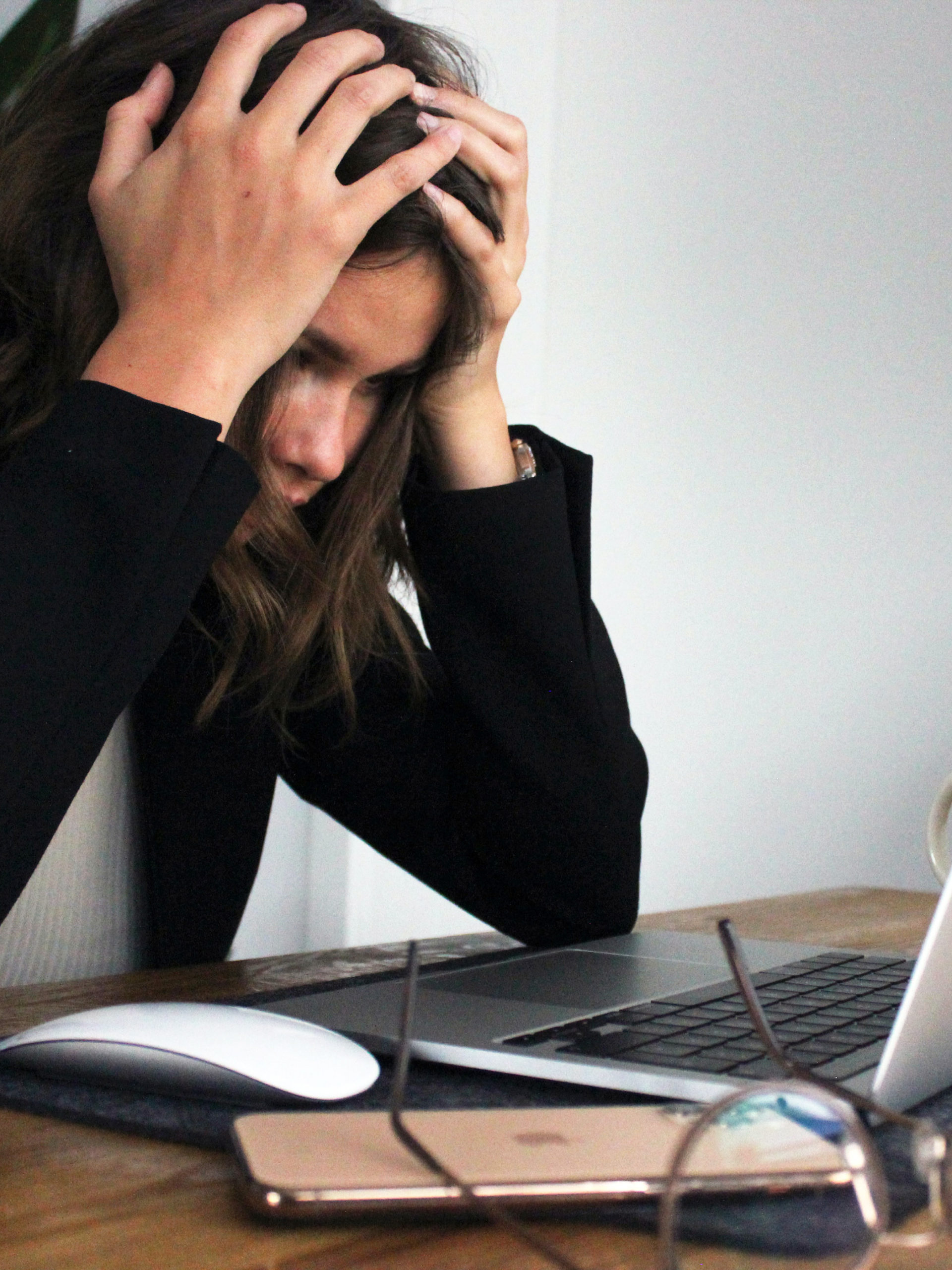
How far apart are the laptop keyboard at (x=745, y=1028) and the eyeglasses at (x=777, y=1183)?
129 millimetres

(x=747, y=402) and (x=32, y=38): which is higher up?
(x=32, y=38)

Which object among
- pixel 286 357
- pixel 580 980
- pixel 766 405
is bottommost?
pixel 580 980

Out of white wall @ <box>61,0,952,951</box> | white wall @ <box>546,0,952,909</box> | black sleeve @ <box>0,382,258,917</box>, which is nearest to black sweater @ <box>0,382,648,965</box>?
black sleeve @ <box>0,382,258,917</box>

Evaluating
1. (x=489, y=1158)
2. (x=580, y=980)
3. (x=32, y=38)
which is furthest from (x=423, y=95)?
(x=32, y=38)

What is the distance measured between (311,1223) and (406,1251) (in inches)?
1.2

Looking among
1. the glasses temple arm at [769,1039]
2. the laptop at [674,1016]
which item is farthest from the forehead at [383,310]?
the glasses temple arm at [769,1039]

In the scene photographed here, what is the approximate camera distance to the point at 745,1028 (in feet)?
1.75

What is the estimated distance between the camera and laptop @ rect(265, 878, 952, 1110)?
0.43m

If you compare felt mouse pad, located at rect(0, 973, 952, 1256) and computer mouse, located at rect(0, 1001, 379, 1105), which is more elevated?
computer mouse, located at rect(0, 1001, 379, 1105)

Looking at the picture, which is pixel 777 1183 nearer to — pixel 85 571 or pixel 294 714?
pixel 85 571

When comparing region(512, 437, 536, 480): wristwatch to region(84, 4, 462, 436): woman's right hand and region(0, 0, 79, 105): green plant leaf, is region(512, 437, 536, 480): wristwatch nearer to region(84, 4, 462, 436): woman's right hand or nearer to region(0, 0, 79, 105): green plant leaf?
region(84, 4, 462, 436): woman's right hand

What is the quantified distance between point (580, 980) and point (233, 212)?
1.51 ft

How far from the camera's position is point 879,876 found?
6.77 feet

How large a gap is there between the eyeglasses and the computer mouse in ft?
0.31
